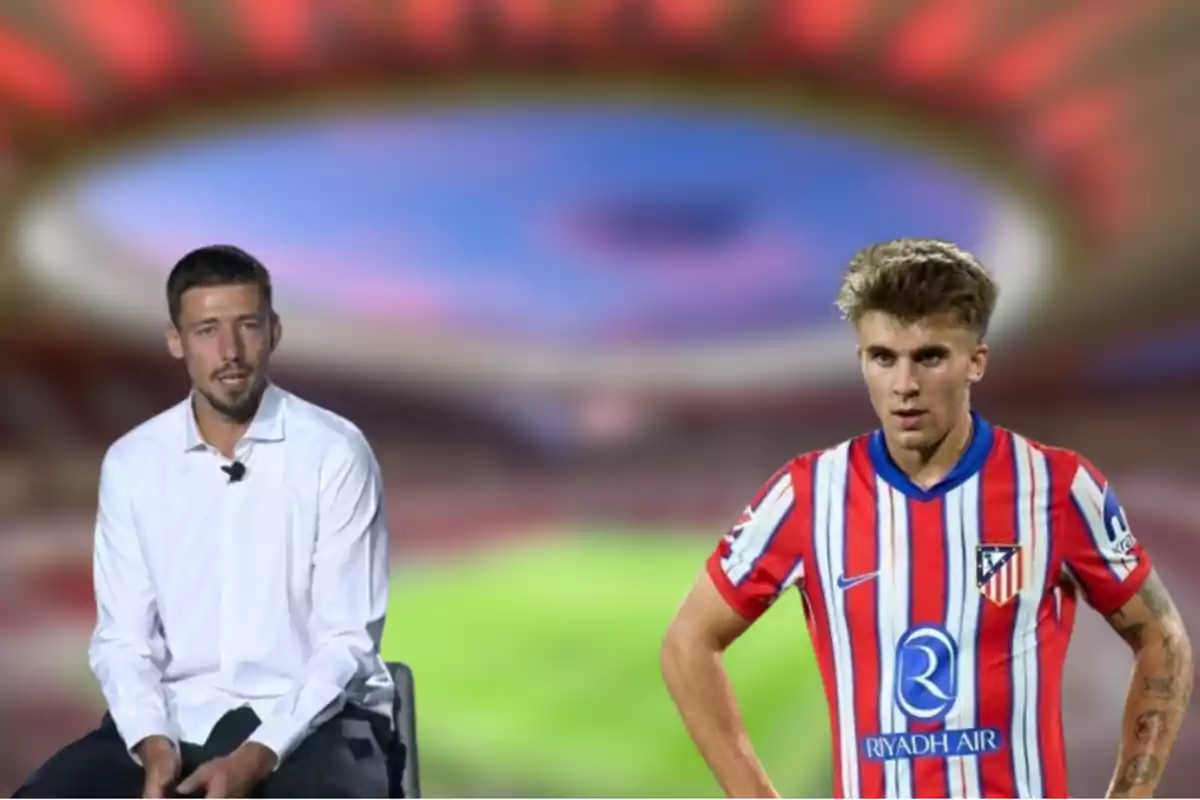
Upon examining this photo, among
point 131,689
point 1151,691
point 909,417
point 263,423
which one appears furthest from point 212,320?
point 1151,691

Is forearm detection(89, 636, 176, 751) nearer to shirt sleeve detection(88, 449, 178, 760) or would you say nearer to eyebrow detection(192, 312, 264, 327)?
shirt sleeve detection(88, 449, 178, 760)

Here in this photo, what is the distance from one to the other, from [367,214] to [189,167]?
0.39 meters

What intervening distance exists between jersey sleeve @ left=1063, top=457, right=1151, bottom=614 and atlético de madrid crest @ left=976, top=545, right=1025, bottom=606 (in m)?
0.08

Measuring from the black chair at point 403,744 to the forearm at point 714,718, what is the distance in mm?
A: 535

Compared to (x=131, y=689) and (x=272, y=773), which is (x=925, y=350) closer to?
(x=272, y=773)

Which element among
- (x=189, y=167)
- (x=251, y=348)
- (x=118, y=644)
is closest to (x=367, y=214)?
(x=189, y=167)

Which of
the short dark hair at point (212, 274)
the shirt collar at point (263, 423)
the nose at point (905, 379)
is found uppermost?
the short dark hair at point (212, 274)

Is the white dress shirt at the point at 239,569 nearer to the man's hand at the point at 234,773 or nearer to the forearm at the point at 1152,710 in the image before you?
the man's hand at the point at 234,773

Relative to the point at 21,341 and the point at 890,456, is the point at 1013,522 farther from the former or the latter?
the point at 21,341

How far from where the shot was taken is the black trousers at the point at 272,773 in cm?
225

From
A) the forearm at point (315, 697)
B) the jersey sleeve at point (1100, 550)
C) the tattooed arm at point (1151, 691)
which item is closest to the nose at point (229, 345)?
the forearm at point (315, 697)

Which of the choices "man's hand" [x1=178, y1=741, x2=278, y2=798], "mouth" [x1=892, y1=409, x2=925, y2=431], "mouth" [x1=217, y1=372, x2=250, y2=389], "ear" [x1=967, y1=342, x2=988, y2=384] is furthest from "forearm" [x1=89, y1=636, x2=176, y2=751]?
"ear" [x1=967, y1=342, x2=988, y2=384]

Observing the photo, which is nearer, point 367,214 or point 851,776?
point 851,776

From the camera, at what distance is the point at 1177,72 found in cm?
312
